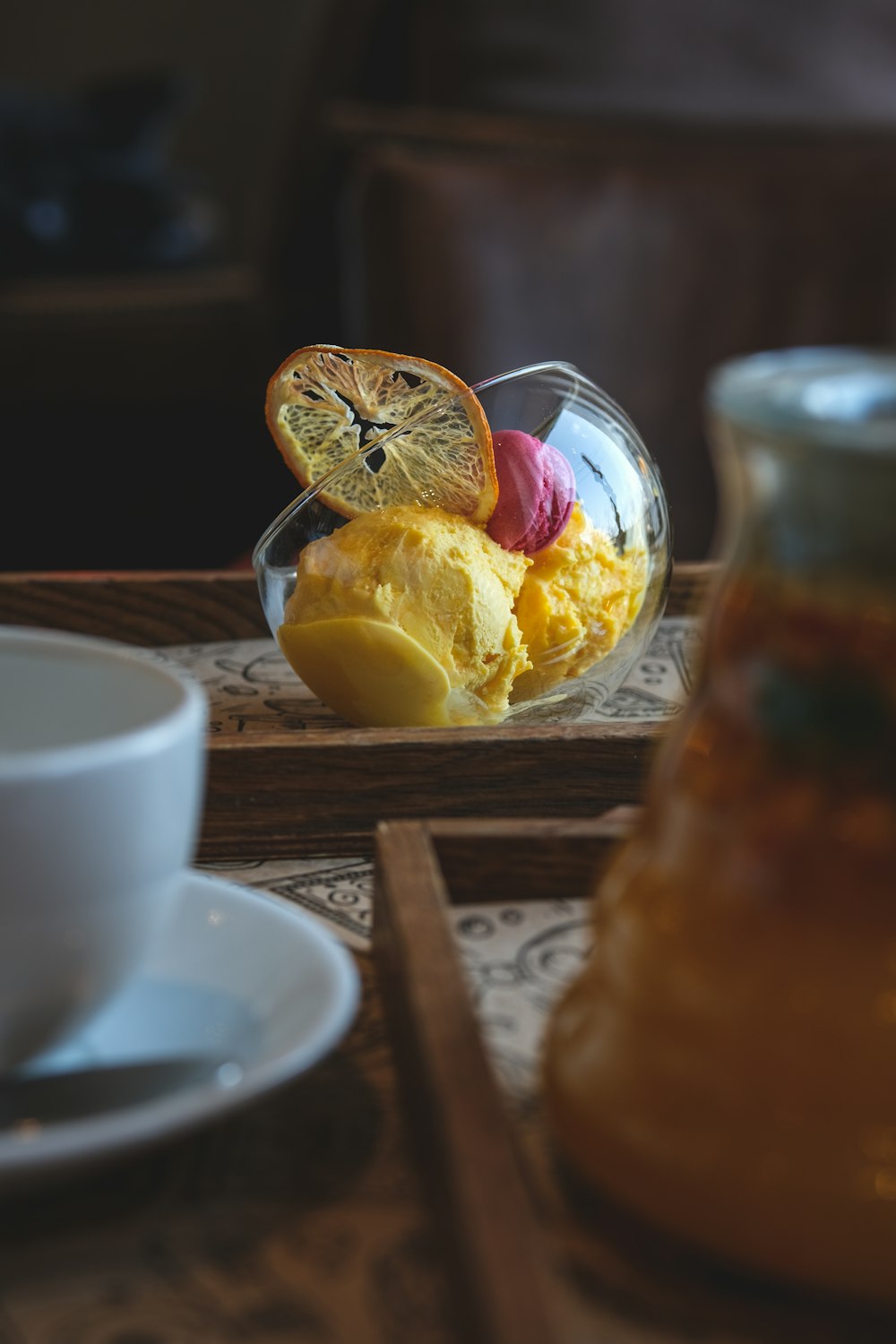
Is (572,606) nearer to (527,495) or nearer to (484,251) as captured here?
(527,495)

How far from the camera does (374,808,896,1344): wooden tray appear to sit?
0.77ft

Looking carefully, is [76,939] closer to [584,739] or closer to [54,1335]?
[54,1335]

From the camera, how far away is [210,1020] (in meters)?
0.32

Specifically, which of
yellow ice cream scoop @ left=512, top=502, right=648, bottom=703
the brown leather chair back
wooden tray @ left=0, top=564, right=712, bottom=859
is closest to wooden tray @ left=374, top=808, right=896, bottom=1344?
wooden tray @ left=0, top=564, right=712, bottom=859

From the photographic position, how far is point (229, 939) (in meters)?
0.35

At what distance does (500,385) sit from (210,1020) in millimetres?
323

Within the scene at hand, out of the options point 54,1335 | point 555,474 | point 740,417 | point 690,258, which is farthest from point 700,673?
point 690,258

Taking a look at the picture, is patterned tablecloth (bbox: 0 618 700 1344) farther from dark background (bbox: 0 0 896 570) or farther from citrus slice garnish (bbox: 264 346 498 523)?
dark background (bbox: 0 0 896 570)

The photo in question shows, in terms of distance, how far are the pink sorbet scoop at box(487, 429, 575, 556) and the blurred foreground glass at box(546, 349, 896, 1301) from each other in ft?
1.00

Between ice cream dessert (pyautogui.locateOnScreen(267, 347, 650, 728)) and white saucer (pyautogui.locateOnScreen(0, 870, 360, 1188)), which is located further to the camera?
ice cream dessert (pyautogui.locateOnScreen(267, 347, 650, 728))

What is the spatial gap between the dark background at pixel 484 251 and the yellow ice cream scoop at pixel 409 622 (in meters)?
0.82

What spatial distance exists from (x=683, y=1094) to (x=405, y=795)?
22 centimetres

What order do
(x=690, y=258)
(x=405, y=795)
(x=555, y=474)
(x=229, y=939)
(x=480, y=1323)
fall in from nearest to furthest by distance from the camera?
(x=480, y=1323) < (x=229, y=939) < (x=405, y=795) < (x=555, y=474) < (x=690, y=258)

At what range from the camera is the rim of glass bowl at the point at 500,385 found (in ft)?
1.82
